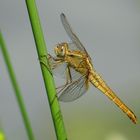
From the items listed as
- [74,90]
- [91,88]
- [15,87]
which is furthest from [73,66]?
[91,88]

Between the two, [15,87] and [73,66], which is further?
[73,66]

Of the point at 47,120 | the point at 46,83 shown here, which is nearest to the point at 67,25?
the point at 46,83

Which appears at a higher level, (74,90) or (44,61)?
(44,61)

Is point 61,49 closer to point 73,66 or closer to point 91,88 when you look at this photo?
point 73,66

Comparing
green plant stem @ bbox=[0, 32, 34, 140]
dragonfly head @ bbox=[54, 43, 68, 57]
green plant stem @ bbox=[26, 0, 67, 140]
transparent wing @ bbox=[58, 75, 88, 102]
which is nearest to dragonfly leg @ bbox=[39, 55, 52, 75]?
green plant stem @ bbox=[26, 0, 67, 140]

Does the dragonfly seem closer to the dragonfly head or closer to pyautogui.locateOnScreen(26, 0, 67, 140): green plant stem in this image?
the dragonfly head

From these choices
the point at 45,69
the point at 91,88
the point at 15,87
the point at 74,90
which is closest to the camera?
the point at 45,69

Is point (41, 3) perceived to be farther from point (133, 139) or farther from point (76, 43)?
point (76, 43)
